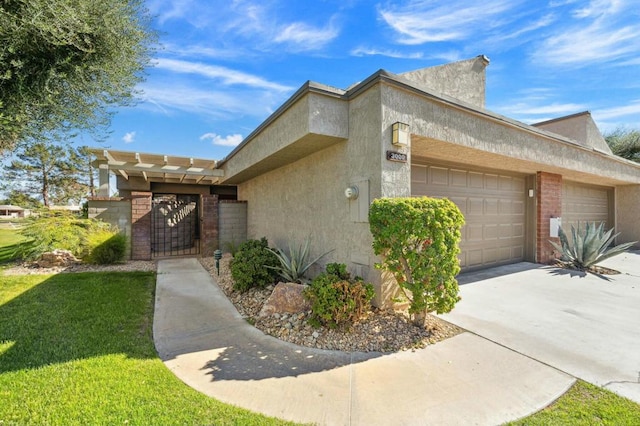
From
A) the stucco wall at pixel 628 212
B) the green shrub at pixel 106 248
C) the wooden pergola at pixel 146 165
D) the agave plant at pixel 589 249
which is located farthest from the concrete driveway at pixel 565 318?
the wooden pergola at pixel 146 165

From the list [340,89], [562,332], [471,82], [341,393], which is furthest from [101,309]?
[471,82]

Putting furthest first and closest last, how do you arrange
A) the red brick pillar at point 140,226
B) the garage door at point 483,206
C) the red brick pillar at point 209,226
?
the red brick pillar at point 209,226, the red brick pillar at point 140,226, the garage door at point 483,206

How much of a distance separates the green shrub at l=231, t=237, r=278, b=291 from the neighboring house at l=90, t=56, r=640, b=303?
119 centimetres

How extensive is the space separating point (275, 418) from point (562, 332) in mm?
4415

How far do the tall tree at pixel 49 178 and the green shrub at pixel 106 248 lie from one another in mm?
19906

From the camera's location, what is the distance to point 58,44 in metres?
4.23

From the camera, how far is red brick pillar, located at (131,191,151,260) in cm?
1002

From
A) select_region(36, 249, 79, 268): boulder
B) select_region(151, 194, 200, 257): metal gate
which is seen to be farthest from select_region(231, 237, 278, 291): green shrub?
select_region(151, 194, 200, 257): metal gate

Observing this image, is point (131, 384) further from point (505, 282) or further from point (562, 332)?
point (505, 282)

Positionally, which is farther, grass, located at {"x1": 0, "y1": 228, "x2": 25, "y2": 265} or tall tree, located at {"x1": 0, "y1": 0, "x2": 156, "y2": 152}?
grass, located at {"x1": 0, "y1": 228, "x2": 25, "y2": 265}

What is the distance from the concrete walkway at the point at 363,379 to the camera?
2.55m

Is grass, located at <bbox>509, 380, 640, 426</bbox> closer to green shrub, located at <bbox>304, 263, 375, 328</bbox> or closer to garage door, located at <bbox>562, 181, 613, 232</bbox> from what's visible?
green shrub, located at <bbox>304, 263, 375, 328</bbox>

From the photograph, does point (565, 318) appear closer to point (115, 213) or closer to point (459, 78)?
point (459, 78)

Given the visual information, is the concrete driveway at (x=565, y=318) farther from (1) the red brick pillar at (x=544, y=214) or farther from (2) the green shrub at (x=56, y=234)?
(2) the green shrub at (x=56, y=234)
